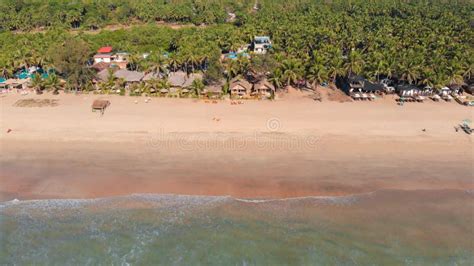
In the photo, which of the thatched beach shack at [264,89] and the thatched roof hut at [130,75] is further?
the thatched roof hut at [130,75]

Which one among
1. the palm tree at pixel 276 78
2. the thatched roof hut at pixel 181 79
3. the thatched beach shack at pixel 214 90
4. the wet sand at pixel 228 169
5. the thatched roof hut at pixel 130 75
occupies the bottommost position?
the wet sand at pixel 228 169

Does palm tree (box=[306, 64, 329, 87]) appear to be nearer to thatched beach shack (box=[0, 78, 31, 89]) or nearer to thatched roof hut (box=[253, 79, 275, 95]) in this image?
thatched roof hut (box=[253, 79, 275, 95])

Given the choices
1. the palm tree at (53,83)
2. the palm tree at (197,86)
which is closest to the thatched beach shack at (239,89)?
the palm tree at (197,86)

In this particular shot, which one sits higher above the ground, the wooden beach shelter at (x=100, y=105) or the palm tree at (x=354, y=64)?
the palm tree at (x=354, y=64)

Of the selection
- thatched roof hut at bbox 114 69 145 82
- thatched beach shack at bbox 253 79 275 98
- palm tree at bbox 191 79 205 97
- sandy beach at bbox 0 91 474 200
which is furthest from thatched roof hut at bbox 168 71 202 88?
thatched beach shack at bbox 253 79 275 98

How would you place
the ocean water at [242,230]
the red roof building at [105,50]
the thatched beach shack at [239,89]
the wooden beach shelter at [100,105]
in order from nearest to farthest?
the ocean water at [242,230], the wooden beach shelter at [100,105], the thatched beach shack at [239,89], the red roof building at [105,50]

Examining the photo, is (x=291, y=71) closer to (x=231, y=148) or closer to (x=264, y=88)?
(x=264, y=88)

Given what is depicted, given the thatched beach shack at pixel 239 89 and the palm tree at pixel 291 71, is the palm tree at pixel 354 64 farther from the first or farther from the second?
the thatched beach shack at pixel 239 89
